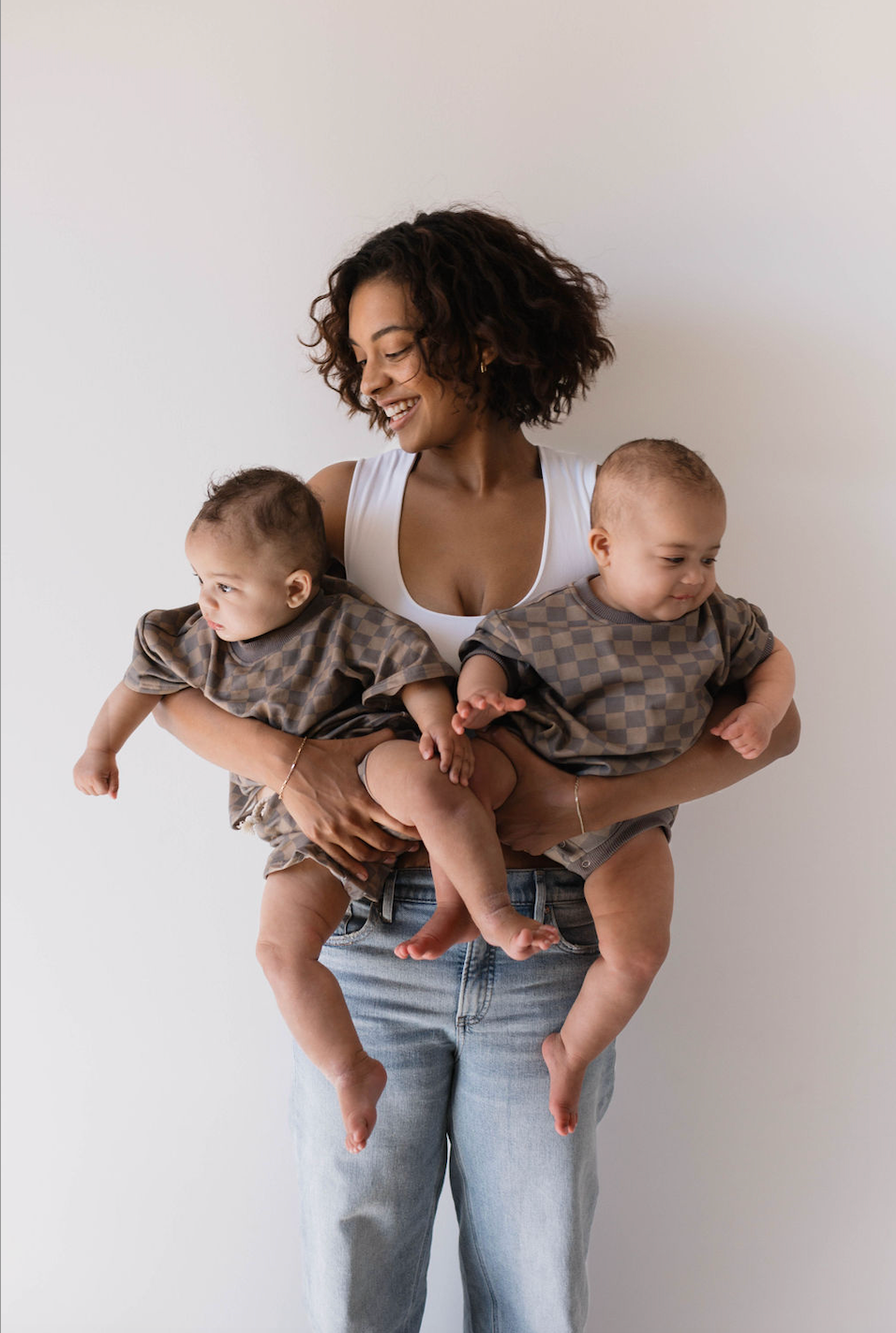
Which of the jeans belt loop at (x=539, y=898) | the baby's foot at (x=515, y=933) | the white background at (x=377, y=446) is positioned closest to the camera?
the baby's foot at (x=515, y=933)

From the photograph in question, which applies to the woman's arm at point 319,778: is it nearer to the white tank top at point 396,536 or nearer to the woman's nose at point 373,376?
the white tank top at point 396,536

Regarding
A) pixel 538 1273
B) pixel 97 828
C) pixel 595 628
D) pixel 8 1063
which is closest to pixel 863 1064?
pixel 538 1273

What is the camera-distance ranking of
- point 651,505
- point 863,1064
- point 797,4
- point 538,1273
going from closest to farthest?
point 651,505
point 538,1273
point 797,4
point 863,1064

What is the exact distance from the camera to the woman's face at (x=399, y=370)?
62.8 inches

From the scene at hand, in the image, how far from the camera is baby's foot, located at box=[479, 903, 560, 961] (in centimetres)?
123

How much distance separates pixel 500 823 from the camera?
141 centimetres

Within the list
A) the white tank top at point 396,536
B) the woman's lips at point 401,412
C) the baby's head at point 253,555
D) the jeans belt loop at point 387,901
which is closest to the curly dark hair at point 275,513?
the baby's head at point 253,555

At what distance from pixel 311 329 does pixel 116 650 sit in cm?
72

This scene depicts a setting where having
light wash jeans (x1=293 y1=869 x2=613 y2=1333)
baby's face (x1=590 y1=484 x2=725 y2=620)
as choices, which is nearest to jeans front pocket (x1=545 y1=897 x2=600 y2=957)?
light wash jeans (x1=293 y1=869 x2=613 y2=1333)

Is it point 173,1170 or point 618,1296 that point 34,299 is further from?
point 618,1296

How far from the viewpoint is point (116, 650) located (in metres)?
2.00

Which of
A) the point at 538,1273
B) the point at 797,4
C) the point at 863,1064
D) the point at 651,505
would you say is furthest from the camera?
the point at 863,1064

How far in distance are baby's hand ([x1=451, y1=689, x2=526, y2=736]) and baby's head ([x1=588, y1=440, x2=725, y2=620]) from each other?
262 mm

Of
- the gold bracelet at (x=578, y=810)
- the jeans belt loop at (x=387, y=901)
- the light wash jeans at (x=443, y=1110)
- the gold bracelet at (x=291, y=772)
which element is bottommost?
the light wash jeans at (x=443, y=1110)
